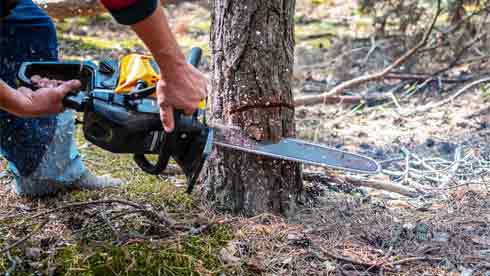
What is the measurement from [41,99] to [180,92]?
597 mm

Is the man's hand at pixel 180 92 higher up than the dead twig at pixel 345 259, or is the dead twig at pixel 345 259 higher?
the man's hand at pixel 180 92

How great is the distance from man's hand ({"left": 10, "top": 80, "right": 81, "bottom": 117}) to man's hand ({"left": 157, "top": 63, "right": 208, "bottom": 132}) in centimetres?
45

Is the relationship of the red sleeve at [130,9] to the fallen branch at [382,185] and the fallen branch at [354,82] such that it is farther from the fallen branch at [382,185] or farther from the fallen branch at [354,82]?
the fallen branch at [354,82]

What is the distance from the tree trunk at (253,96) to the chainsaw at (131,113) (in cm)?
20

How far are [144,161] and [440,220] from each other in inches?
54.6

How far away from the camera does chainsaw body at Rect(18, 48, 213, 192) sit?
6.81 feet

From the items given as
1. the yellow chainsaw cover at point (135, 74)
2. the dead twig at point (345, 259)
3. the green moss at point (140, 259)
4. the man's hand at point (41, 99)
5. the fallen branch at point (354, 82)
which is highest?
the yellow chainsaw cover at point (135, 74)

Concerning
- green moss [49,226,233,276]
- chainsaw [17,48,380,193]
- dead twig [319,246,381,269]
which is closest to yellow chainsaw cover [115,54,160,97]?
chainsaw [17,48,380,193]

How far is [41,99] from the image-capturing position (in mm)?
2133

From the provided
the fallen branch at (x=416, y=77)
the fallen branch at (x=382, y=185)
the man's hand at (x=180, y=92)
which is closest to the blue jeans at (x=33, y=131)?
the man's hand at (x=180, y=92)

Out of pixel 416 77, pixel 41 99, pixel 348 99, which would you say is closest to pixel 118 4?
pixel 41 99

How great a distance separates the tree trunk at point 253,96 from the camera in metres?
2.39

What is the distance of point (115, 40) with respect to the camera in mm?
6781

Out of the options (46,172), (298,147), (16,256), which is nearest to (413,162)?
(298,147)
